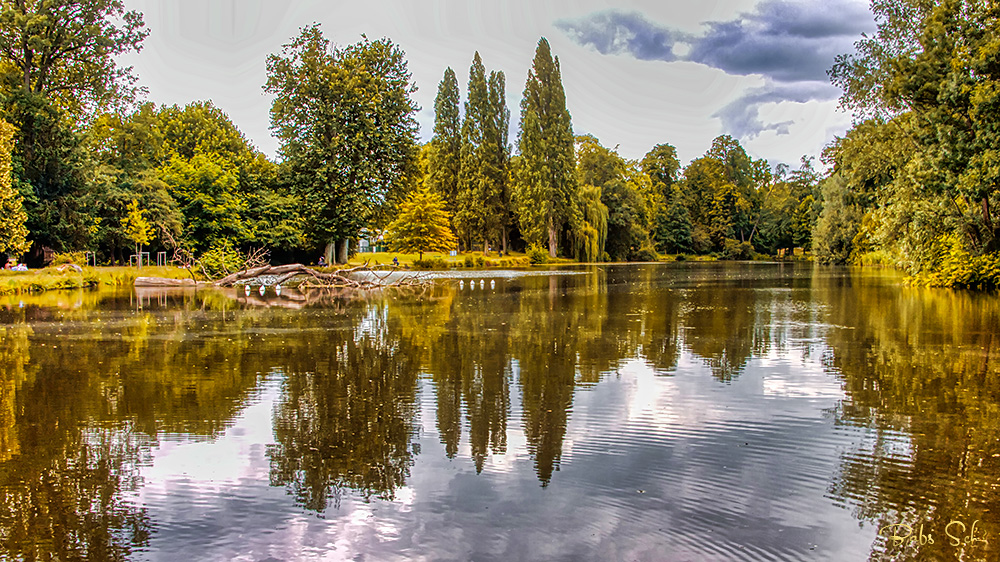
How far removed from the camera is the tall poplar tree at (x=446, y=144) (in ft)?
215

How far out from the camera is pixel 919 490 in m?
4.71

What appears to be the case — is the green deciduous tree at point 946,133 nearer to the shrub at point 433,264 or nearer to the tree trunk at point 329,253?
the shrub at point 433,264

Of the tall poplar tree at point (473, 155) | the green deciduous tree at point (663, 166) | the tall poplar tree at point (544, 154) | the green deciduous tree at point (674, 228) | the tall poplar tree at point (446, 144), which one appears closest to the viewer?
the tall poplar tree at point (544, 154)

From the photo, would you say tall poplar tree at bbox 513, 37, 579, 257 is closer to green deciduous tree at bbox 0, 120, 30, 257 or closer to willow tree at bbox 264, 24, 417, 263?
willow tree at bbox 264, 24, 417, 263

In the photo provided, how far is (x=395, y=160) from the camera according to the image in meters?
47.2

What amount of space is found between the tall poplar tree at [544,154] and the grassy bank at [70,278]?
105 ft

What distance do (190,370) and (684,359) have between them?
6.94 metres

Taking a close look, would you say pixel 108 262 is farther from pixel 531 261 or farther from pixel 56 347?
pixel 56 347

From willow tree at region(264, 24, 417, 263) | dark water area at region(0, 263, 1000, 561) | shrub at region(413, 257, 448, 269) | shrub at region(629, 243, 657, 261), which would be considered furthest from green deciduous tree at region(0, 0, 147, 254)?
shrub at region(629, 243, 657, 261)

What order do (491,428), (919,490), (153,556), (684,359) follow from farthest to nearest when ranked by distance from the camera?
(684,359)
(491,428)
(919,490)
(153,556)

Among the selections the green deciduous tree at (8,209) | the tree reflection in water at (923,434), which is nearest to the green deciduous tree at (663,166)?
the green deciduous tree at (8,209)

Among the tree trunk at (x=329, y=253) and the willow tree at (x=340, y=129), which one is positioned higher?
the willow tree at (x=340, y=129)

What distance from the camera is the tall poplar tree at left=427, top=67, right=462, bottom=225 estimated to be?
65.6 metres

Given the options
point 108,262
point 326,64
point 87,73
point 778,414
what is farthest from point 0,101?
point 778,414
